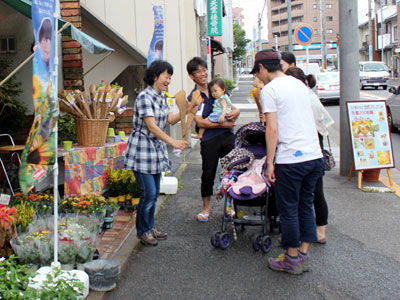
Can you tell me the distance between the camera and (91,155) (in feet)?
19.8

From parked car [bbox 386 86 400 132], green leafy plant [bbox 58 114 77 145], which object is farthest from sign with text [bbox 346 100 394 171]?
parked car [bbox 386 86 400 132]

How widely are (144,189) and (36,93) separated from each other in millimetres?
1664

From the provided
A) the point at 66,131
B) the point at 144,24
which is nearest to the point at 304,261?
the point at 66,131

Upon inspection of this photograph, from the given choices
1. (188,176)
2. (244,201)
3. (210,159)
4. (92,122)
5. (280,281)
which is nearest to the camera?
(280,281)

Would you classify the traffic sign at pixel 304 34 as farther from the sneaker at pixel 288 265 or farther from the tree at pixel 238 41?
the tree at pixel 238 41

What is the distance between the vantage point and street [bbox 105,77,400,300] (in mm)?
3889

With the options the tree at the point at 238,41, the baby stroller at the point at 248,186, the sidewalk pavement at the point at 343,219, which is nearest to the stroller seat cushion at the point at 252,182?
the baby stroller at the point at 248,186

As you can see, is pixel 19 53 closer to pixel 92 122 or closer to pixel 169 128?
pixel 92 122

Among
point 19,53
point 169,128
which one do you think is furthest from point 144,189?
point 169,128

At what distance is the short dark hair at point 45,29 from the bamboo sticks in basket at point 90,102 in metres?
2.46

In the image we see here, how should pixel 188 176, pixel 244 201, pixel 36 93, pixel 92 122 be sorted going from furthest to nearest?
pixel 188 176 < pixel 92 122 < pixel 244 201 < pixel 36 93

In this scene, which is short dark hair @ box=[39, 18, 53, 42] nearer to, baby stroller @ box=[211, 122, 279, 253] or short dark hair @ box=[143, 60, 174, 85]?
short dark hair @ box=[143, 60, 174, 85]

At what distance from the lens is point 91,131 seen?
20.0 ft

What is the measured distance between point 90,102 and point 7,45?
1.76m
